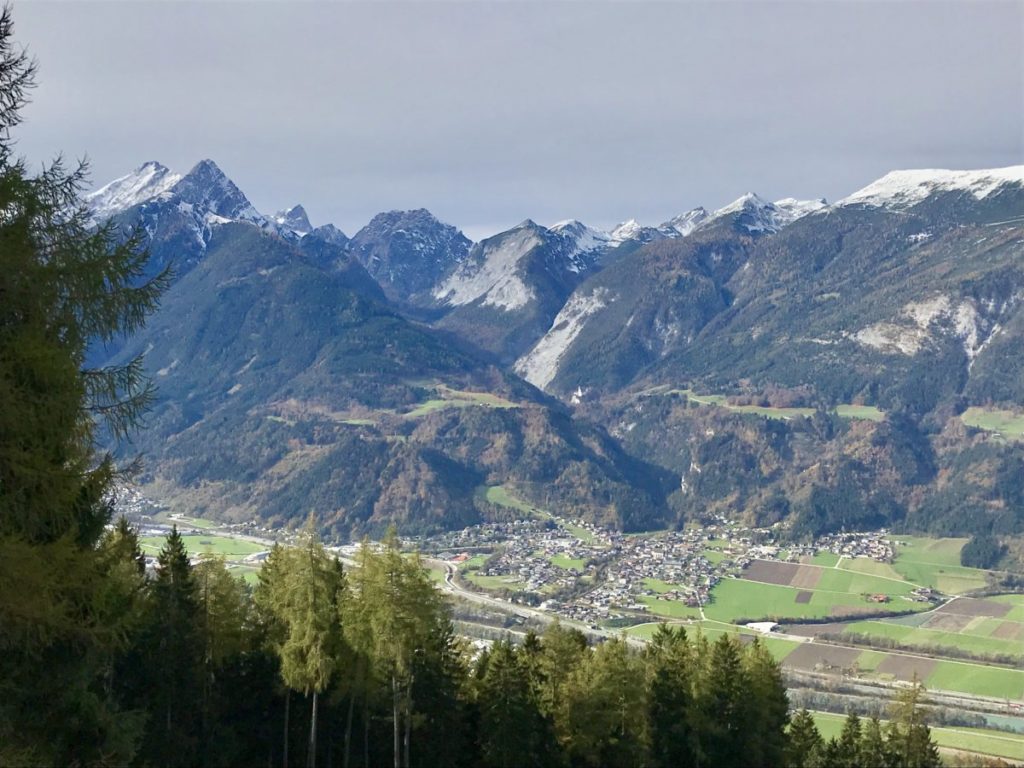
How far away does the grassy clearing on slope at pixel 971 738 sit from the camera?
7619cm

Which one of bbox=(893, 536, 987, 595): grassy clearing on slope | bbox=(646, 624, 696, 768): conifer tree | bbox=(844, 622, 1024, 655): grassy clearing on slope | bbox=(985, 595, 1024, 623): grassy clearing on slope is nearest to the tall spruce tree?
bbox=(646, 624, 696, 768): conifer tree

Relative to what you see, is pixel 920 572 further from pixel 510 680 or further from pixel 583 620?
pixel 510 680

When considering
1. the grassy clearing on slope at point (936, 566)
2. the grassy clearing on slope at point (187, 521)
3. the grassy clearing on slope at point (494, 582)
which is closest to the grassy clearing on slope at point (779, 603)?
the grassy clearing on slope at point (936, 566)

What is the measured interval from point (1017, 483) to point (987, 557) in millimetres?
44413

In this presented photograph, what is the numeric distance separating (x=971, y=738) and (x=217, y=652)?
258ft

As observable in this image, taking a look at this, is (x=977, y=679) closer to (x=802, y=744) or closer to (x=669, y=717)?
(x=802, y=744)

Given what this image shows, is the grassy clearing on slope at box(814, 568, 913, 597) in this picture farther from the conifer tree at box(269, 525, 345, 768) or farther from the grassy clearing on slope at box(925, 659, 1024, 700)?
the conifer tree at box(269, 525, 345, 768)

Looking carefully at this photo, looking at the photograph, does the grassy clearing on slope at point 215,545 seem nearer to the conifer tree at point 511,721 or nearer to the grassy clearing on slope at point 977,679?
the grassy clearing on slope at point 977,679

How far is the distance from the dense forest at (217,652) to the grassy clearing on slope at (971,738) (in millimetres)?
44944

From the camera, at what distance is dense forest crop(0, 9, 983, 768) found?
457 inches

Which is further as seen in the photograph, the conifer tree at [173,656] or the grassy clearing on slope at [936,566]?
the grassy clearing on slope at [936,566]

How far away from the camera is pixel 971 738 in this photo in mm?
81062

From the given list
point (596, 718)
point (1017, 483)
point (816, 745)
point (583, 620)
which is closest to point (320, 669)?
point (596, 718)

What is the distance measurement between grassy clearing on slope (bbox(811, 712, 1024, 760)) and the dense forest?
44.9 metres
